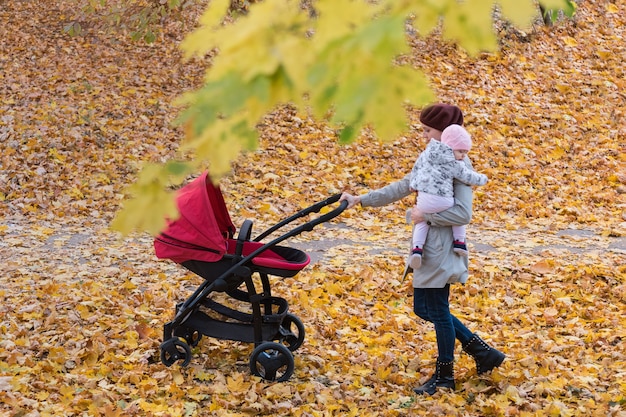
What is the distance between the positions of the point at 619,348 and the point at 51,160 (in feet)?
24.5

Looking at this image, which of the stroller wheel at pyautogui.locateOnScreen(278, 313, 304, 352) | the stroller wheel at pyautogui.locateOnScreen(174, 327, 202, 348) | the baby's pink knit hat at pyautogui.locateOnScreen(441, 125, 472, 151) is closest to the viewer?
the baby's pink knit hat at pyautogui.locateOnScreen(441, 125, 472, 151)

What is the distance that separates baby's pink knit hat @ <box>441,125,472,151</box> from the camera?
3.73 m

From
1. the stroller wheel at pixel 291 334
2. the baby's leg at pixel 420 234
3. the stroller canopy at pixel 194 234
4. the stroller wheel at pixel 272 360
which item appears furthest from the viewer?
the stroller wheel at pixel 291 334

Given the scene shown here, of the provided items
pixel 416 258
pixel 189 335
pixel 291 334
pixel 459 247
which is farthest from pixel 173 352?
pixel 459 247

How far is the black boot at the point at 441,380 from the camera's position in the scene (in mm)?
4043

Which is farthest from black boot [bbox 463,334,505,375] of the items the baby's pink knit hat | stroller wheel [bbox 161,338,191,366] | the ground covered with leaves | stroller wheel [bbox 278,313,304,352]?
stroller wheel [bbox 161,338,191,366]

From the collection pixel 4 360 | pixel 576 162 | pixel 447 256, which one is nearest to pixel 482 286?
pixel 447 256

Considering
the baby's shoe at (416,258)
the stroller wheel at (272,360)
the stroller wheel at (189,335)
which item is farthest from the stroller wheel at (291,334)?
the baby's shoe at (416,258)

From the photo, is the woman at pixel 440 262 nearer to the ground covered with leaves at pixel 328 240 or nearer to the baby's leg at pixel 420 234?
the baby's leg at pixel 420 234

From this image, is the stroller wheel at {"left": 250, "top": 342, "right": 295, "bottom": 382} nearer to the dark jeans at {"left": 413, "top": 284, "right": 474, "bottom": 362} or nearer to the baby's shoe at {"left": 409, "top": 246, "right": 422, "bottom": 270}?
the dark jeans at {"left": 413, "top": 284, "right": 474, "bottom": 362}

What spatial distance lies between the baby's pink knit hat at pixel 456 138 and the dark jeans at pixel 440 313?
82 cm

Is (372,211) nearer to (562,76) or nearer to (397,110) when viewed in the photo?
(562,76)

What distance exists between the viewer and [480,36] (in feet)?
4.61

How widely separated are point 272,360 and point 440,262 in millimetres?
1176
